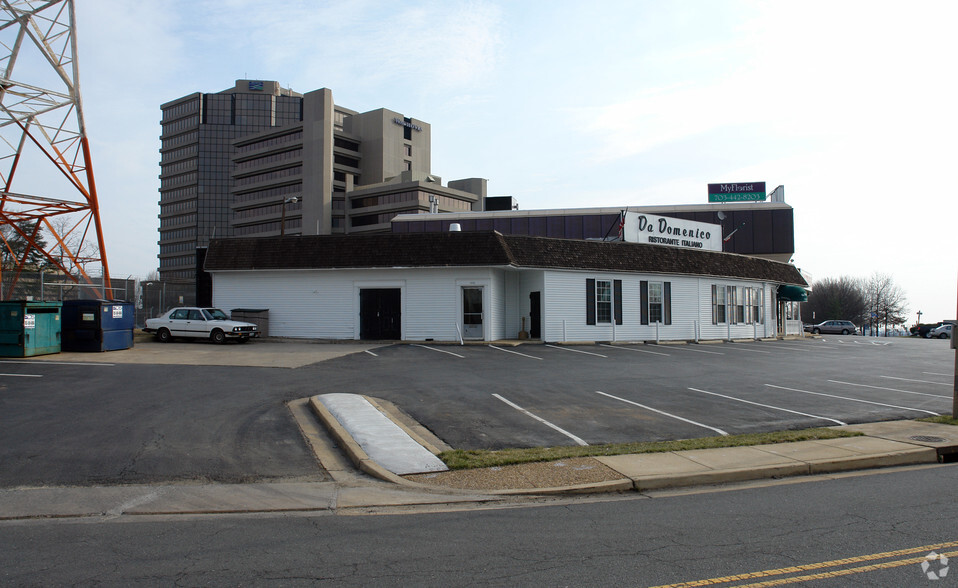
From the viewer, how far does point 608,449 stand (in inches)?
365


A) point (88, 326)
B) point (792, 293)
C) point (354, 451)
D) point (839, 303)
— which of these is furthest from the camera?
point (839, 303)

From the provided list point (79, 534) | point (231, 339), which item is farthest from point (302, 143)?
point (79, 534)

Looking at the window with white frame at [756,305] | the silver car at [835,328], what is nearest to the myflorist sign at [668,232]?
the window with white frame at [756,305]

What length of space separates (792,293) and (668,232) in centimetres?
1019

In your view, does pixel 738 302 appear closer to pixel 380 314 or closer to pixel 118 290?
pixel 380 314

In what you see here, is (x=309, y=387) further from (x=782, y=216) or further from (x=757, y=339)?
(x=782, y=216)

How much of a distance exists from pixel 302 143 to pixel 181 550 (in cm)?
10738

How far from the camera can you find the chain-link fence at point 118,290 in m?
28.1

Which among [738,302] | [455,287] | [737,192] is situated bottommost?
[738,302]

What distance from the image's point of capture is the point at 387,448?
29.7ft

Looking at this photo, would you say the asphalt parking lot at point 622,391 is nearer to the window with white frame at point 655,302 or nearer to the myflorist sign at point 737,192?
the window with white frame at point 655,302

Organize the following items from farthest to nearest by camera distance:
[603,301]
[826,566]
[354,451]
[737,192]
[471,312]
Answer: [737,192] < [603,301] < [471,312] < [354,451] < [826,566]

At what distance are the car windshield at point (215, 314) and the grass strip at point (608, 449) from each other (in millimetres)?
19937

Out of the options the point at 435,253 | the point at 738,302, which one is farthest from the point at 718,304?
the point at 435,253
